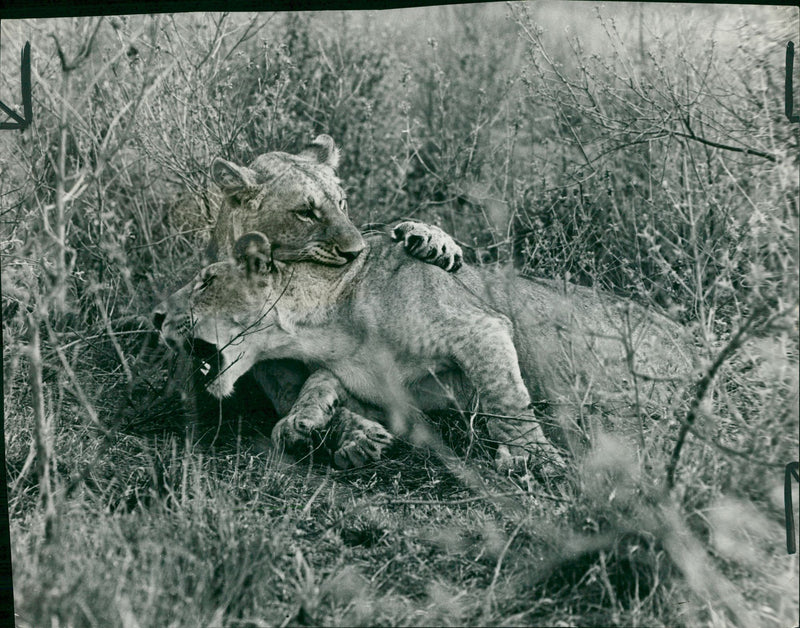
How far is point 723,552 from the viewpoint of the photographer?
2.67 meters

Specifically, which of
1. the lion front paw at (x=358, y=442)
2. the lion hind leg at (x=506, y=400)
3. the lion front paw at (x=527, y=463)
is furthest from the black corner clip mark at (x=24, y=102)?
the lion front paw at (x=527, y=463)

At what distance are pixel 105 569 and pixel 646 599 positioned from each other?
1.62 metres

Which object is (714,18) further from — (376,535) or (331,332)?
(376,535)

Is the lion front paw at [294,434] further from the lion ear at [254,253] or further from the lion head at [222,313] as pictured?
the lion ear at [254,253]

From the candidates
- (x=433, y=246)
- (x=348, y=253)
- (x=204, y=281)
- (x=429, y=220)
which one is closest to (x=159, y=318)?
Result: (x=204, y=281)

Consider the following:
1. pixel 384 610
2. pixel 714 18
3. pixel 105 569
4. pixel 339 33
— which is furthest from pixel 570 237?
pixel 105 569

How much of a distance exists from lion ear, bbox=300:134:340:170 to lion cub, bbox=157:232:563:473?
405mm

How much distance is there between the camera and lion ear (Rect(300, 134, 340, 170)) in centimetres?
357

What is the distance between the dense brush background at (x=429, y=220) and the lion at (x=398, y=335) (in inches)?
6.3

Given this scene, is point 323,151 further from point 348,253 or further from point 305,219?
point 348,253

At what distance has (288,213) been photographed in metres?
3.43

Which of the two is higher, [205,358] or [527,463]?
[205,358]

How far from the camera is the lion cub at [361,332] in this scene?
341 cm

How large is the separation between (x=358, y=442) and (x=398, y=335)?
1.59ft
